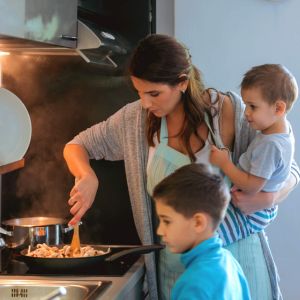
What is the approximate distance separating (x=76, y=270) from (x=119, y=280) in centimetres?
19

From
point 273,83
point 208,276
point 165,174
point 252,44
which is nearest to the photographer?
point 208,276

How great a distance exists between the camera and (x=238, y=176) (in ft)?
5.79

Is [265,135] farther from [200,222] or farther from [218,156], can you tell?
[200,222]

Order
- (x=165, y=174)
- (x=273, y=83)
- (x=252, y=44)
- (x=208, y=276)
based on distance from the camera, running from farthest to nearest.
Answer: (x=252, y=44) < (x=165, y=174) < (x=273, y=83) < (x=208, y=276)

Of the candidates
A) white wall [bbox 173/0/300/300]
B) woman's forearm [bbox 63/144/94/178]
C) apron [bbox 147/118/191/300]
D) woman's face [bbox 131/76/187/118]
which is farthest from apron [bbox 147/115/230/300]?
white wall [bbox 173/0/300/300]

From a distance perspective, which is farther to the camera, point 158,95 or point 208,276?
point 158,95

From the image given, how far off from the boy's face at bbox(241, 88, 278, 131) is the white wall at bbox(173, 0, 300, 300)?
2.17ft

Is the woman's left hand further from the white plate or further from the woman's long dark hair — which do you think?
the white plate

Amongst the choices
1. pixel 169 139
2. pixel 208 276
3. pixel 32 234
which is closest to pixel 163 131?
pixel 169 139

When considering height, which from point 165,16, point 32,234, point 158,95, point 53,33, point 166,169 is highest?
point 165,16

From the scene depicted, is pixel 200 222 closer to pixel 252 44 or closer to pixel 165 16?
pixel 252 44

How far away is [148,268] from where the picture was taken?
6.40 ft

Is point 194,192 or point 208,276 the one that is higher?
point 194,192

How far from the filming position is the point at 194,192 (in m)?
1.38
